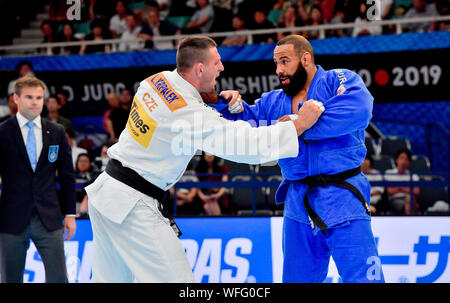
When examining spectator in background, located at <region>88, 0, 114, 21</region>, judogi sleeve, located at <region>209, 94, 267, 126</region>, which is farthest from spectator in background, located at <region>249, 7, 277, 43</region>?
judogi sleeve, located at <region>209, 94, 267, 126</region>

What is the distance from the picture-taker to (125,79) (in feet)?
34.4

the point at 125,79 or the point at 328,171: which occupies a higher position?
the point at 125,79

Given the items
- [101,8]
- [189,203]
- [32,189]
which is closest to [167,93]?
[32,189]

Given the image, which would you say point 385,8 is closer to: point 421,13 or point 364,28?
point 421,13

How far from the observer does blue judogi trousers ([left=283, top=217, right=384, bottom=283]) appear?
362 centimetres

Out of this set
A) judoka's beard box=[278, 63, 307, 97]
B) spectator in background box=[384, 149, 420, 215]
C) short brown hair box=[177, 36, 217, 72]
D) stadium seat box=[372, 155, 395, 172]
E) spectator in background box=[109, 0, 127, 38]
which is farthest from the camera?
spectator in background box=[109, 0, 127, 38]

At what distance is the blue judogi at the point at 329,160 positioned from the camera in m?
3.65

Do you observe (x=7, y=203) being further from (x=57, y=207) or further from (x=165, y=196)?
(x=165, y=196)

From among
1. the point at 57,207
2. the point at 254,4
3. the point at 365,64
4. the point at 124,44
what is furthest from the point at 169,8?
the point at 57,207

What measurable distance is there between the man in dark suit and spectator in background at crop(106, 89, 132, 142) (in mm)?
4404

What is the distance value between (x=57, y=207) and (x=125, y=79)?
5690mm

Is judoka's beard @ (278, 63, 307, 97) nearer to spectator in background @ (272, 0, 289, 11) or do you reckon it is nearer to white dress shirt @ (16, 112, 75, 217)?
white dress shirt @ (16, 112, 75, 217)

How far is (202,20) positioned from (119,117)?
278 centimetres

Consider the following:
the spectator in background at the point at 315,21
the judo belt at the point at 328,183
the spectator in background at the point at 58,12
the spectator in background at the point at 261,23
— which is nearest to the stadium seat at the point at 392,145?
the spectator in background at the point at 315,21
